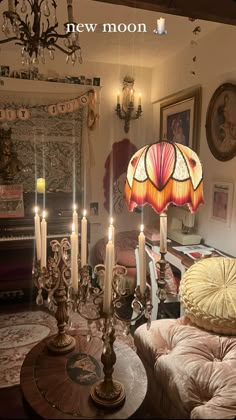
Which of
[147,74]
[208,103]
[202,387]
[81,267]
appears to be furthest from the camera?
[147,74]

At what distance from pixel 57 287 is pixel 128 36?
8.13 feet

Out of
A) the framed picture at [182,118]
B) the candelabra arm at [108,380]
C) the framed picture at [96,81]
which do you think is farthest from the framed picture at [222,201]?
the framed picture at [96,81]

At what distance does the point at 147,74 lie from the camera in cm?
388

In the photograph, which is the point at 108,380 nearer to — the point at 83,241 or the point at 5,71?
the point at 83,241

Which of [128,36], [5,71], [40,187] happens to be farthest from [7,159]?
[128,36]

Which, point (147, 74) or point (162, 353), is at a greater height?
point (147, 74)

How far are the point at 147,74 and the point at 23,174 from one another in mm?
1979

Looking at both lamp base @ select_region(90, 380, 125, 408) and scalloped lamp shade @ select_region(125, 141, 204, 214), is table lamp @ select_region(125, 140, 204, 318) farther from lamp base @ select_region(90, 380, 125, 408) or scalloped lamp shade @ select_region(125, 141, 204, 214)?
lamp base @ select_region(90, 380, 125, 408)

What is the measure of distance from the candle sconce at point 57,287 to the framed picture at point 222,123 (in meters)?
1.69

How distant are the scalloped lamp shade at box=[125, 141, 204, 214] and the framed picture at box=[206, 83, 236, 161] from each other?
100 cm

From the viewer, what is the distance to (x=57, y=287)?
150cm

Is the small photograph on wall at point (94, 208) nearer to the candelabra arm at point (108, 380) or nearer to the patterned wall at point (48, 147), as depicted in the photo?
the patterned wall at point (48, 147)

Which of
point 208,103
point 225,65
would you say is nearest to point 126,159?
point 208,103

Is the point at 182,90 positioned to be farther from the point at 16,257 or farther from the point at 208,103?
the point at 16,257
